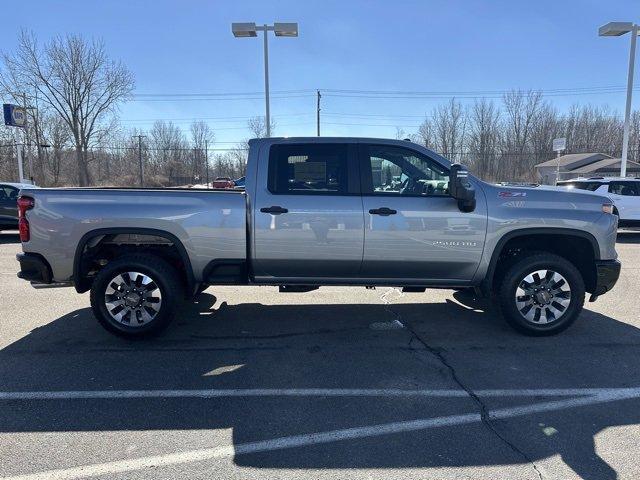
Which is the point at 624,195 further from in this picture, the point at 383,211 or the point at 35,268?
the point at 35,268

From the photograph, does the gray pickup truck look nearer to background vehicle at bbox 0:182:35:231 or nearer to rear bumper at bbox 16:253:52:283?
rear bumper at bbox 16:253:52:283

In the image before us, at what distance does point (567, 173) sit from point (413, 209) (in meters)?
46.0

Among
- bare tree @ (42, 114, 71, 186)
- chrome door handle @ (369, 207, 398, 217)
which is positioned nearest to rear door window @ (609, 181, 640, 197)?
chrome door handle @ (369, 207, 398, 217)

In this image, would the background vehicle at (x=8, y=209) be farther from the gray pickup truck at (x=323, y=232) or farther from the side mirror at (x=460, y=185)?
the side mirror at (x=460, y=185)

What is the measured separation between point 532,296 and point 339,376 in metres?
2.36

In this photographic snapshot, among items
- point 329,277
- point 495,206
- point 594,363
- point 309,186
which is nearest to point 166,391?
point 329,277

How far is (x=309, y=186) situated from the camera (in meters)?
4.69

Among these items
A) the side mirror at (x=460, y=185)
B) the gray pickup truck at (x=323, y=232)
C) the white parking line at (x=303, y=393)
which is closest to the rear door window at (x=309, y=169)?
the gray pickup truck at (x=323, y=232)

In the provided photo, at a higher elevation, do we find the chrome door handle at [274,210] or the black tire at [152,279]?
the chrome door handle at [274,210]

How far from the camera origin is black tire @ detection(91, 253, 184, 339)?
4.60m

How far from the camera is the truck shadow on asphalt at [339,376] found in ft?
9.50

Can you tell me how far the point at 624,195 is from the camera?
1316 cm

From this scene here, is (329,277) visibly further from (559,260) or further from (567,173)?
(567,173)

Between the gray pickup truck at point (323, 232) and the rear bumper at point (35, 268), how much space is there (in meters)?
0.01
